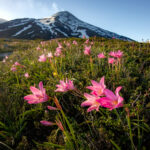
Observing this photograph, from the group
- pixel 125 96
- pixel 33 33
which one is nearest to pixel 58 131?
pixel 125 96

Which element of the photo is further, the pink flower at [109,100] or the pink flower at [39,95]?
the pink flower at [39,95]

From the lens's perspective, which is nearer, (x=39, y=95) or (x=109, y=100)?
(x=109, y=100)

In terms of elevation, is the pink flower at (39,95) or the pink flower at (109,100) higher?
the pink flower at (109,100)

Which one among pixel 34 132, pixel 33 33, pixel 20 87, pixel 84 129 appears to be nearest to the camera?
pixel 84 129

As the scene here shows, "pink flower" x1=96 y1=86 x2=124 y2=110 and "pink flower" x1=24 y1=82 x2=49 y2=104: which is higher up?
"pink flower" x1=96 y1=86 x2=124 y2=110

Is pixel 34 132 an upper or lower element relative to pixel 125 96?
lower

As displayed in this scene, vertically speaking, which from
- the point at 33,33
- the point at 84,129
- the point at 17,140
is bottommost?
the point at 17,140

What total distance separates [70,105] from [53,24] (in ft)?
324

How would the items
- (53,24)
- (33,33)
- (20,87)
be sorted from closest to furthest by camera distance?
(20,87) → (33,33) → (53,24)

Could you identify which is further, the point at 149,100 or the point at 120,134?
the point at 149,100

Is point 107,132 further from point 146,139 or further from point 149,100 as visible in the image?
point 149,100

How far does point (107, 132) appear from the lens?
1.15 m

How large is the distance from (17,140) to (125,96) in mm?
1505

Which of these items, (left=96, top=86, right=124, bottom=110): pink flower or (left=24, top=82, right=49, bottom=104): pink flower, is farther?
(left=24, top=82, right=49, bottom=104): pink flower
